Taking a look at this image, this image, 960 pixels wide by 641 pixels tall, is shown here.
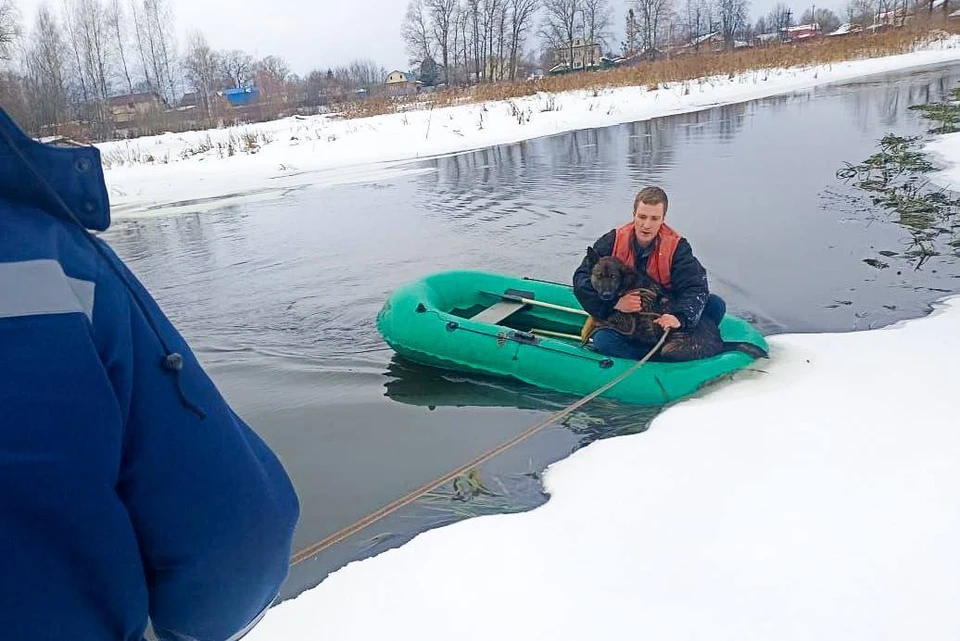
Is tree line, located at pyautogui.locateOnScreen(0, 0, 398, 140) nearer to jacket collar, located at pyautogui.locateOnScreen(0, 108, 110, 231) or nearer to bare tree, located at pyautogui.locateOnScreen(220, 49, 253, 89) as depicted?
bare tree, located at pyautogui.locateOnScreen(220, 49, 253, 89)

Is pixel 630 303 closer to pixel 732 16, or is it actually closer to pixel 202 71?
pixel 202 71

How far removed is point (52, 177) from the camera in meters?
0.89

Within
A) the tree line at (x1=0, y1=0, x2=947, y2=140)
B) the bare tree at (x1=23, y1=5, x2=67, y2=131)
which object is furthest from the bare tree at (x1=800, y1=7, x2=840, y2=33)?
the bare tree at (x1=23, y1=5, x2=67, y2=131)

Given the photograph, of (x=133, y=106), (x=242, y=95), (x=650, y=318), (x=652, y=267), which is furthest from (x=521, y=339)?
(x=242, y=95)

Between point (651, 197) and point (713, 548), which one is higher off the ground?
point (651, 197)

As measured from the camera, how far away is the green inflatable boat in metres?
4.69

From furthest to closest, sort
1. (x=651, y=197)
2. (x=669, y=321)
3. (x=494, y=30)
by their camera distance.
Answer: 1. (x=494, y=30)
2. (x=669, y=321)
3. (x=651, y=197)

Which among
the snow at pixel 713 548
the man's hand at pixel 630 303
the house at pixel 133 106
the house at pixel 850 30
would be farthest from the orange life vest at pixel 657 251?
the house at pixel 850 30

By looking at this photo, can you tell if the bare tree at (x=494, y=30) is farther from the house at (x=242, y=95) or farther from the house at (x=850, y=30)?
the house at (x=850, y=30)

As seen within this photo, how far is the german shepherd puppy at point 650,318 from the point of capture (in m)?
4.73

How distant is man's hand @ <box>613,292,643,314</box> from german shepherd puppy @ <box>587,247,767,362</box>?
0.03 m

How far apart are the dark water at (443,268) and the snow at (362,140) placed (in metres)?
1.87

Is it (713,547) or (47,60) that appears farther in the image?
(47,60)

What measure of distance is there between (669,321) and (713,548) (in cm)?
209
